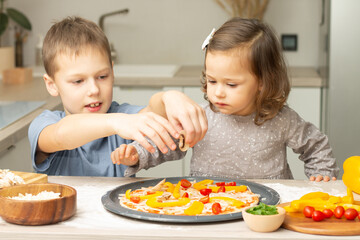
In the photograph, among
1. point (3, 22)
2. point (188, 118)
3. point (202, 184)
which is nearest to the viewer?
point (188, 118)

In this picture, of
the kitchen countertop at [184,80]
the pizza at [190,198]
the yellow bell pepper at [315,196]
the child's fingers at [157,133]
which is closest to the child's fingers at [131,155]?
the pizza at [190,198]

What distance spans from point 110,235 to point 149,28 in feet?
9.13

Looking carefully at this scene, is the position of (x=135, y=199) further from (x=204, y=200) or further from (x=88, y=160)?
(x=88, y=160)

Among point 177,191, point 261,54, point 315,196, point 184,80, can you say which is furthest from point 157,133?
point 184,80

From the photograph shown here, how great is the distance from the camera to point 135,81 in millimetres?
2893

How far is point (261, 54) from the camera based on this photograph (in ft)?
4.96

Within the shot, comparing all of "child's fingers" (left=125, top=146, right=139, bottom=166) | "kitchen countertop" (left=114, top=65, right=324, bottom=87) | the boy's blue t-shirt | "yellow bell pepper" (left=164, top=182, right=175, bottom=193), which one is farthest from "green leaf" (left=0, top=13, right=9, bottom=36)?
"yellow bell pepper" (left=164, top=182, right=175, bottom=193)

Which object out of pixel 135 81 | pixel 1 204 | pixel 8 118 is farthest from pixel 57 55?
pixel 135 81

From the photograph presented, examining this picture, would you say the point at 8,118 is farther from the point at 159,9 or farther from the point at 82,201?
the point at 159,9

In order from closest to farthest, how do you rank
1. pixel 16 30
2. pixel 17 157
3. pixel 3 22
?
pixel 17 157, pixel 3 22, pixel 16 30

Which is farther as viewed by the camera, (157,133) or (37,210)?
(157,133)

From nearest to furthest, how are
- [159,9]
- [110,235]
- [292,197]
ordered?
[110,235] < [292,197] < [159,9]

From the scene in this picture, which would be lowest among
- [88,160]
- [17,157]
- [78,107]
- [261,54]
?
[17,157]

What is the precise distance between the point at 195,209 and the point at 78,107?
618mm
